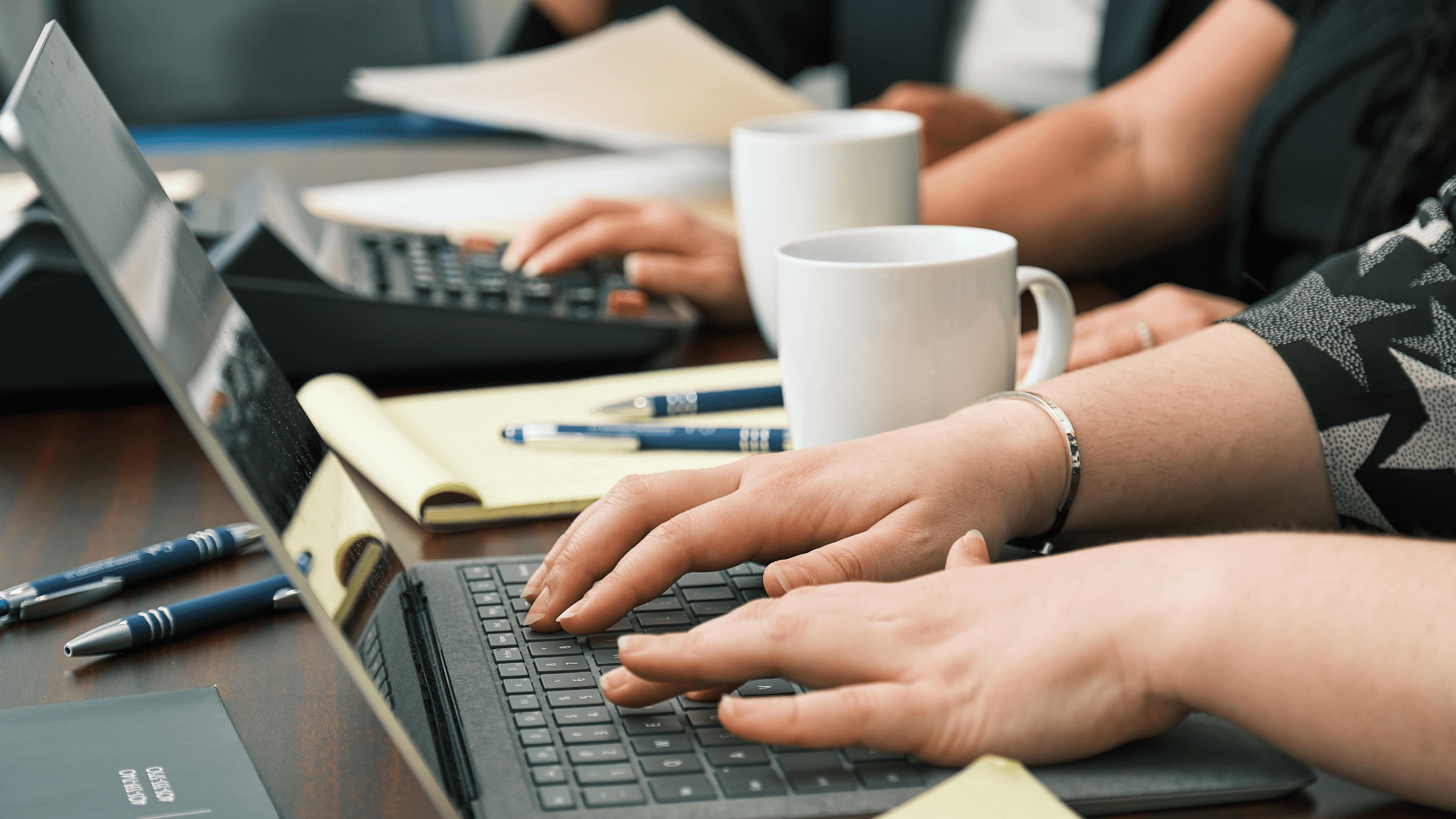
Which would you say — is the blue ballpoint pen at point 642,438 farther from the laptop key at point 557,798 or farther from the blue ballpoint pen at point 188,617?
the laptop key at point 557,798

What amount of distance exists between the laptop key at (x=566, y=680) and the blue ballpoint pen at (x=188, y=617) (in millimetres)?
130

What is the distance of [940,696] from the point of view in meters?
0.32

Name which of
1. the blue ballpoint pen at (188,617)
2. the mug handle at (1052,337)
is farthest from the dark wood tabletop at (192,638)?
the mug handle at (1052,337)

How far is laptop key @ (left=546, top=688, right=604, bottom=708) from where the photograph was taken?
0.36m

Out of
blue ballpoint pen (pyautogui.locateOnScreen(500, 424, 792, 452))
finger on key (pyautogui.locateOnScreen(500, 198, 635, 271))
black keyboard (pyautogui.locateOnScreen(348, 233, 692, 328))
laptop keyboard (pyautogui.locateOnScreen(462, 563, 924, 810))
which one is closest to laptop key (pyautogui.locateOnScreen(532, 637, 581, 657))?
laptop keyboard (pyautogui.locateOnScreen(462, 563, 924, 810))

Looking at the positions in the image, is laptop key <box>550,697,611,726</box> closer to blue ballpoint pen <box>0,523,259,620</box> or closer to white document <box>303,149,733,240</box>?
blue ballpoint pen <box>0,523,259,620</box>

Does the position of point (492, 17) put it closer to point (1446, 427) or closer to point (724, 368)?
point (724, 368)

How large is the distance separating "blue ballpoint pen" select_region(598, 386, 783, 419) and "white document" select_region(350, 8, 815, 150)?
53cm

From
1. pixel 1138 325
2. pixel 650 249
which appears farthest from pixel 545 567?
pixel 650 249

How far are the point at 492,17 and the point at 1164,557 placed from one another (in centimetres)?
232

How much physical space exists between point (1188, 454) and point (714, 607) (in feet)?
0.62

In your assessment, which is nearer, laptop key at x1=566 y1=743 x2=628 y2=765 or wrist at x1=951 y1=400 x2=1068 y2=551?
laptop key at x1=566 y1=743 x2=628 y2=765

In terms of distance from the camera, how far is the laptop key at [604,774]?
318 mm

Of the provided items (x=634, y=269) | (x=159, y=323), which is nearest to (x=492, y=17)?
(x=634, y=269)
